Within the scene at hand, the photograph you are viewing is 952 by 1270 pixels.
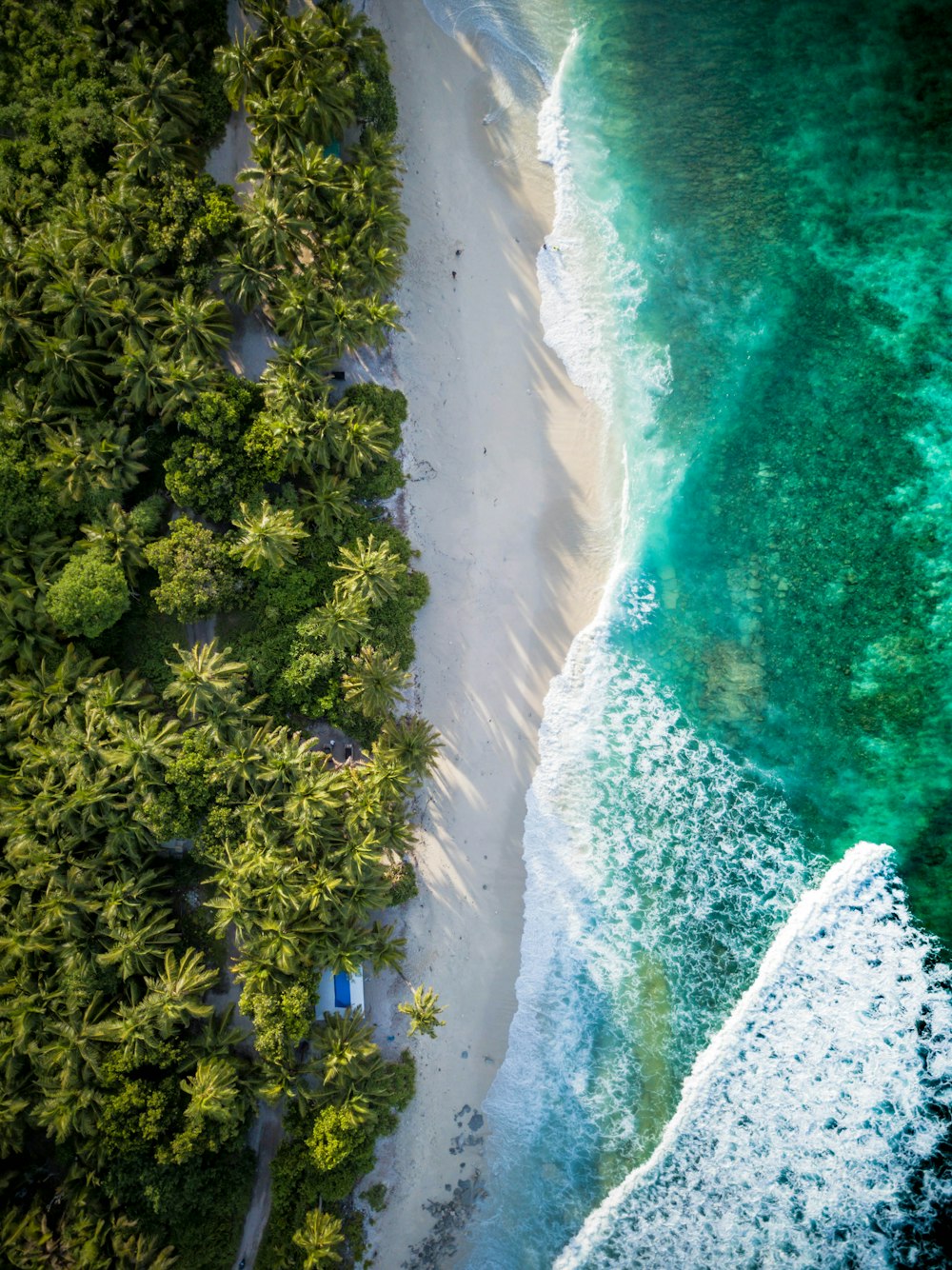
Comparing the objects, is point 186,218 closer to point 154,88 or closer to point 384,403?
point 154,88

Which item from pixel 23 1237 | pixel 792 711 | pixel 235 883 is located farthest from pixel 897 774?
pixel 23 1237

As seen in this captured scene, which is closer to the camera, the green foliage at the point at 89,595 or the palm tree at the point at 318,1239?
the palm tree at the point at 318,1239

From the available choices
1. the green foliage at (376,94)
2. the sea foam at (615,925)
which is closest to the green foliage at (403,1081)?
the sea foam at (615,925)

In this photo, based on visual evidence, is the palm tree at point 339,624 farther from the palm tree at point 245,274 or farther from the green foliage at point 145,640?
the palm tree at point 245,274

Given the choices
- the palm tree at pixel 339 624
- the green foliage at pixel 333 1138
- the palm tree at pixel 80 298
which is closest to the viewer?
the palm tree at pixel 80 298

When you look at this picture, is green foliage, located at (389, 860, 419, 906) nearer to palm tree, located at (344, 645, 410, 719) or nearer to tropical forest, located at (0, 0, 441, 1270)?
tropical forest, located at (0, 0, 441, 1270)

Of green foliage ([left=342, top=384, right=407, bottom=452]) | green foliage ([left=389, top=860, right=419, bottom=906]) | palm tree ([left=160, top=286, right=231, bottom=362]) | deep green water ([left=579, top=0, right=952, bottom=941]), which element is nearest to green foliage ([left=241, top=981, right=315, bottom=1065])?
green foliage ([left=389, top=860, right=419, bottom=906])
